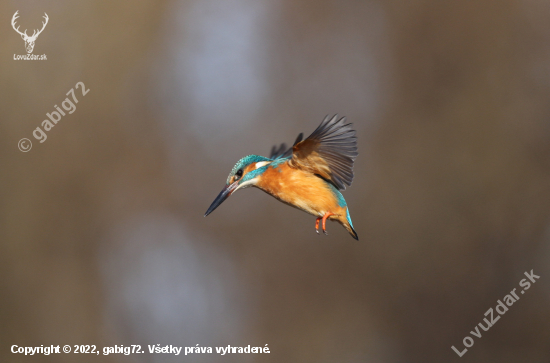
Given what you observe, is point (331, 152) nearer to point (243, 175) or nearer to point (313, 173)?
point (313, 173)

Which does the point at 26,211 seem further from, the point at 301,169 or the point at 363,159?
the point at 301,169

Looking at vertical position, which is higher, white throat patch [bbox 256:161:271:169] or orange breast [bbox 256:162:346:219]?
white throat patch [bbox 256:161:271:169]

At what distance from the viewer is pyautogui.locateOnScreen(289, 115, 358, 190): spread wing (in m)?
1.07

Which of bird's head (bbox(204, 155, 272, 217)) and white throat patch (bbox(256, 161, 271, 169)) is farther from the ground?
white throat patch (bbox(256, 161, 271, 169))

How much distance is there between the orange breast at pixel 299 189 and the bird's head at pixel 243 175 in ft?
0.08

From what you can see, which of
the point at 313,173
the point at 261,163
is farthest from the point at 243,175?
the point at 313,173

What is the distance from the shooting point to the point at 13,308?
3.39 meters

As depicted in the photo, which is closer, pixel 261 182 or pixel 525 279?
pixel 261 182

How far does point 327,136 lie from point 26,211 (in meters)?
3.23

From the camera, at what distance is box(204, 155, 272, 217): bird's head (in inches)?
40.8

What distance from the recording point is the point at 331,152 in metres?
1.10

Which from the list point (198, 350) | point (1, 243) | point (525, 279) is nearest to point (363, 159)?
point (525, 279)

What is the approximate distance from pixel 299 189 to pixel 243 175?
156 millimetres

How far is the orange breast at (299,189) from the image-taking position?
1104 mm
